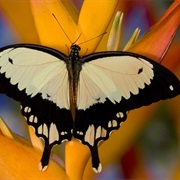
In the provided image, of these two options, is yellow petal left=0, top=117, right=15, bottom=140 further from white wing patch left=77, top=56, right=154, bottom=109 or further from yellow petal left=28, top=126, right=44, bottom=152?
white wing patch left=77, top=56, right=154, bottom=109

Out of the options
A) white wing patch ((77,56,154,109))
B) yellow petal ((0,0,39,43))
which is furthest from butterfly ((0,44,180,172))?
yellow petal ((0,0,39,43))

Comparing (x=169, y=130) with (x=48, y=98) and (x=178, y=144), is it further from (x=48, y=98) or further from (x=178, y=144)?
(x=48, y=98)

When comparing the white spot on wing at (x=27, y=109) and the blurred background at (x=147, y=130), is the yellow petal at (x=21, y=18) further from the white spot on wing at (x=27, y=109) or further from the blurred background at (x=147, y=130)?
the white spot on wing at (x=27, y=109)

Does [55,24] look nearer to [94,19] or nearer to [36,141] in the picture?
[94,19]

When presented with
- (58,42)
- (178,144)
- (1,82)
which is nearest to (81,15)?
(58,42)

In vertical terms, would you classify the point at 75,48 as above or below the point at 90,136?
above

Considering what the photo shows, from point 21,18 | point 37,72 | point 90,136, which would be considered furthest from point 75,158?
point 21,18
